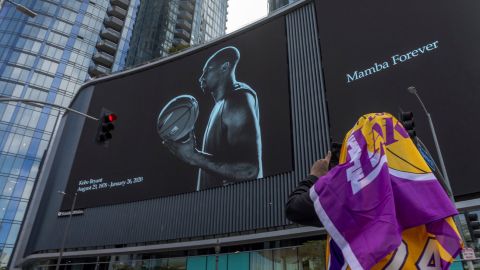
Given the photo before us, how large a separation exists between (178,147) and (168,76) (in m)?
7.73

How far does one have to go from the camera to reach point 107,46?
70625 millimetres

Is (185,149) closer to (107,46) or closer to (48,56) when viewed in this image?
(48,56)

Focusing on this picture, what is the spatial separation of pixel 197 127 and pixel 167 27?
5908cm

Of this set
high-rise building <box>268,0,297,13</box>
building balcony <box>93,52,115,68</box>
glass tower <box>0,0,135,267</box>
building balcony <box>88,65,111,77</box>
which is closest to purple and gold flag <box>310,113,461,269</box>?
glass tower <box>0,0,135,267</box>

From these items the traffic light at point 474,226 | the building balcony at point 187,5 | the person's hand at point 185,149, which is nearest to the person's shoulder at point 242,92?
the person's hand at point 185,149

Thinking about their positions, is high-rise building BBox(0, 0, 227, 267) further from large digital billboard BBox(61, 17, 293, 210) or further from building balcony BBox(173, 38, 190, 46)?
large digital billboard BBox(61, 17, 293, 210)

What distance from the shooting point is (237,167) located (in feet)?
83.3

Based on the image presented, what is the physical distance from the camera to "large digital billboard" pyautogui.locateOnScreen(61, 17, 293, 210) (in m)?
25.5

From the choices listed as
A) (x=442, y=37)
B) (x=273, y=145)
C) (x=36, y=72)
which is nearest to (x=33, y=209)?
(x=273, y=145)

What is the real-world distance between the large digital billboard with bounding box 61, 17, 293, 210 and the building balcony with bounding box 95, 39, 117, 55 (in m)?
38.6

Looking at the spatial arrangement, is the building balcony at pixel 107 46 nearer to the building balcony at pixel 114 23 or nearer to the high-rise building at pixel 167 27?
the high-rise building at pixel 167 27

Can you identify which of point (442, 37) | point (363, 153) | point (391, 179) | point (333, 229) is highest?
point (442, 37)

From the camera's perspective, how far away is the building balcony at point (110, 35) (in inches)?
2827

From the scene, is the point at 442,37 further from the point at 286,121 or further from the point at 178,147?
the point at 178,147
